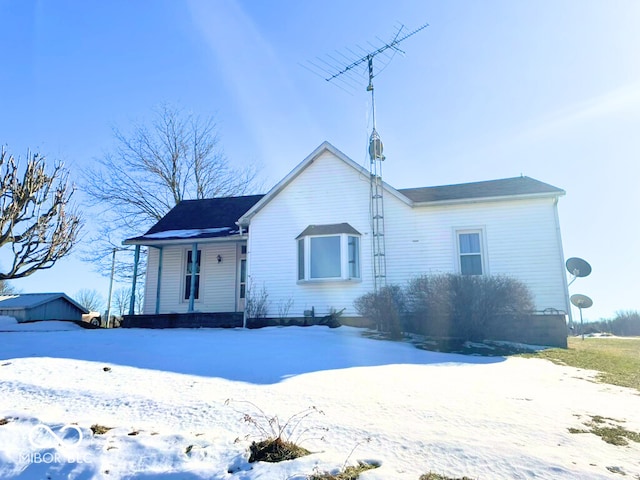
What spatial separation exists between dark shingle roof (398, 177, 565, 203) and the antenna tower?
1346 millimetres

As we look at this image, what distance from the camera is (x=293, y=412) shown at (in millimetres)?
4078

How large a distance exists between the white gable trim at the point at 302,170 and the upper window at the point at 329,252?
1844 millimetres

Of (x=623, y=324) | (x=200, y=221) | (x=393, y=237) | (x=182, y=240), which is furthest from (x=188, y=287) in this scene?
(x=623, y=324)

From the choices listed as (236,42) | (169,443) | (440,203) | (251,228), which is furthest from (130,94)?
(169,443)

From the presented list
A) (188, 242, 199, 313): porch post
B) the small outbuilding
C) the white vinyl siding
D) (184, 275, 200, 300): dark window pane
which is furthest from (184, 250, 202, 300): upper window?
the small outbuilding

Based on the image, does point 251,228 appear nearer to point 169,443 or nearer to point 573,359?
point 573,359

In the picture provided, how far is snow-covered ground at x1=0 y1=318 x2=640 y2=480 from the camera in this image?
2986mm

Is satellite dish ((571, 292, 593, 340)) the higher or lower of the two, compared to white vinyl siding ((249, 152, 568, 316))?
lower

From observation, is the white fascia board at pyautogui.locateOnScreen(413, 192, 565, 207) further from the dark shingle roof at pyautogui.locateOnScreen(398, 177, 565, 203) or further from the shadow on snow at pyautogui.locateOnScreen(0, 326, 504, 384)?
the shadow on snow at pyautogui.locateOnScreen(0, 326, 504, 384)

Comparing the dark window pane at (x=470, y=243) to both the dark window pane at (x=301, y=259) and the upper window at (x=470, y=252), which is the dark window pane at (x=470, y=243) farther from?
the dark window pane at (x=301, y=259)

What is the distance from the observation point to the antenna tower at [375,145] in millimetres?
13445

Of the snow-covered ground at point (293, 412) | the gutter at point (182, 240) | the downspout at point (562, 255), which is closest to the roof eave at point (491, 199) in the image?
the downspout at point (562, 255)

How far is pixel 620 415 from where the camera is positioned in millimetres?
4621

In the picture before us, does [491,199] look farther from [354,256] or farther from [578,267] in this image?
[578,267]
